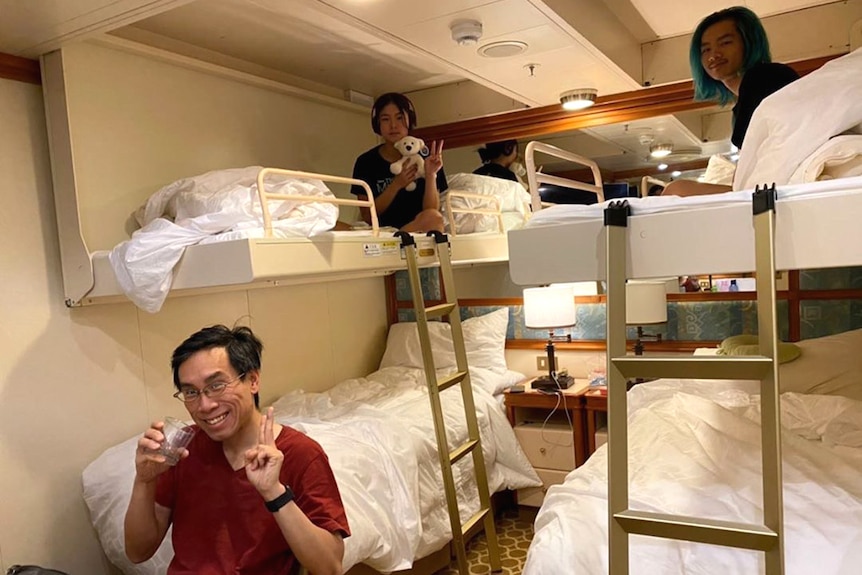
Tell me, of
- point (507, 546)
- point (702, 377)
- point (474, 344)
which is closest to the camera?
point (702, 377)

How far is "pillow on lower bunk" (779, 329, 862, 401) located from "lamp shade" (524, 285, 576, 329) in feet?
3.60

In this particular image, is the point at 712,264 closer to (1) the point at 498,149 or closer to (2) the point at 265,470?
(2) the point at 265,470

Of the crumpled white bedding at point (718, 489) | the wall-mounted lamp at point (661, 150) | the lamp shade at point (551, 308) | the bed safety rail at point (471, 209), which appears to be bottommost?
the crumpled white bedding at point (718, 489)

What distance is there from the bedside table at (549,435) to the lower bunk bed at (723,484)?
0.86m

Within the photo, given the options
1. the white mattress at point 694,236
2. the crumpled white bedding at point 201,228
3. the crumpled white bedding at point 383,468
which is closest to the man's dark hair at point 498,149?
the crumpled white bedding at point 383,468

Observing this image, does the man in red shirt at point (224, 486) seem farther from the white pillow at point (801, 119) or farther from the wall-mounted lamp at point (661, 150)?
the wall-mounted lamp at point (661, 150)

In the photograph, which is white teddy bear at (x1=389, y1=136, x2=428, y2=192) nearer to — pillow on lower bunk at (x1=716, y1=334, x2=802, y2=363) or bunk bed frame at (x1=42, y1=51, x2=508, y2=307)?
bunk bed frame at (x1=42, y1=51, x2=508, y2=307)

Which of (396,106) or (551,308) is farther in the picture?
(551,308)

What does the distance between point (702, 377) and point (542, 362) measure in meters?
2.69

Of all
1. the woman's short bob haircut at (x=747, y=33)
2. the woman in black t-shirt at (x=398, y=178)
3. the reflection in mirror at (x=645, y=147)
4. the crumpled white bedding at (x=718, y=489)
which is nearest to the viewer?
the crumpled white bedding at (x=718, y=489)

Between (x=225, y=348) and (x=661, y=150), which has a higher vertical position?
(x=661, y=150)

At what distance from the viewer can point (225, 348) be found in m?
1.65

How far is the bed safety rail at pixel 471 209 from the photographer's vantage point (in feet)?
10.7

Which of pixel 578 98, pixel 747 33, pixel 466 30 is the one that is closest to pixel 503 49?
pixel 466 30
